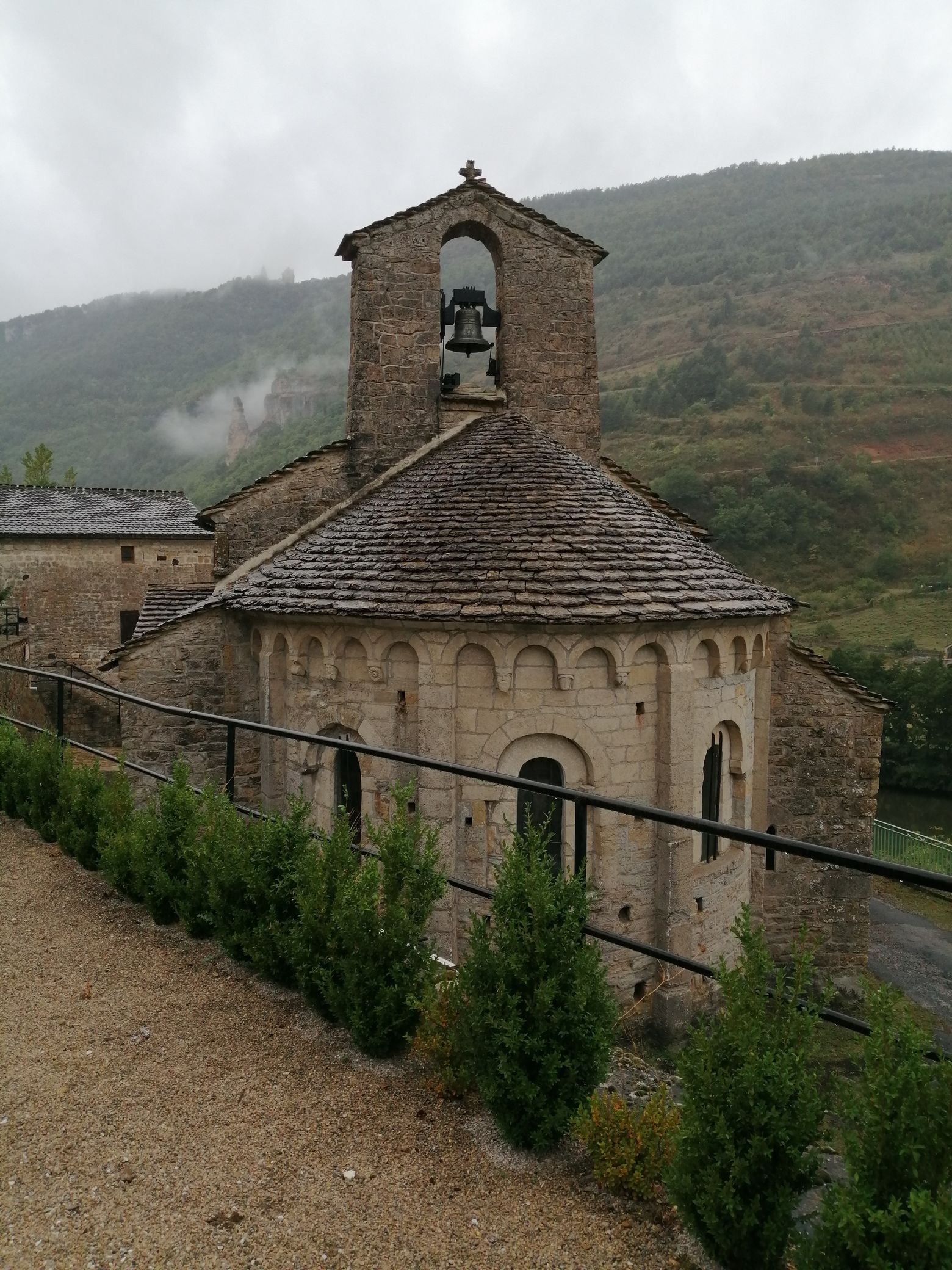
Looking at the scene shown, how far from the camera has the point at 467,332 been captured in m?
10.3

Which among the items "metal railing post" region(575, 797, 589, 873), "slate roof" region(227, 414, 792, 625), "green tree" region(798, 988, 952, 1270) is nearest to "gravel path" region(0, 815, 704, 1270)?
"green tree" region(798, 988, 952, 1270)

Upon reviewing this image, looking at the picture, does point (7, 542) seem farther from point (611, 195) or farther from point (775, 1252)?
point (611, 195)

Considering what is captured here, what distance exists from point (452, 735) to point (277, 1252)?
511 centimetres

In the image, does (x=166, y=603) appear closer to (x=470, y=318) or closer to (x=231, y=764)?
(x=470, y=318)

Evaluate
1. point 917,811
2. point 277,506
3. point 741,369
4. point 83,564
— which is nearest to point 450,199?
point 277,506

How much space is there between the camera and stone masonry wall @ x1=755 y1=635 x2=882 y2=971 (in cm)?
1019

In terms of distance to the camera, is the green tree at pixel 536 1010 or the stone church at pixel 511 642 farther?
the stone church at pixel 511 642

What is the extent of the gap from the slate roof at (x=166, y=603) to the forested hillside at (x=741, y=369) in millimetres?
29794

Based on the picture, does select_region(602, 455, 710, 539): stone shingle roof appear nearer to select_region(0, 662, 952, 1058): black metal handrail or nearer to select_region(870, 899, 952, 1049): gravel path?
select_region(870, 899, 952, 1049): gravel path

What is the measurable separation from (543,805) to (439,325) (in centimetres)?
603

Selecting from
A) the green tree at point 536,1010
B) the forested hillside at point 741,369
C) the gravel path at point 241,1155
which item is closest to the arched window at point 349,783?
the gravel path at point 241,1155

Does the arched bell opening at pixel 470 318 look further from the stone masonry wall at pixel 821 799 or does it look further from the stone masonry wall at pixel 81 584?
the stone masonry wall at pixel 81 584

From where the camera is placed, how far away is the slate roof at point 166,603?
1149 centimetres

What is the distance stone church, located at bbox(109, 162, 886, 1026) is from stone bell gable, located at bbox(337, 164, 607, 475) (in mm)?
28
